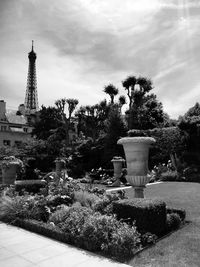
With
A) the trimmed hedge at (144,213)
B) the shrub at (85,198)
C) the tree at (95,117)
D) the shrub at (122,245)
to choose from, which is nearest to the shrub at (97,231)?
the shrub at (122,245)

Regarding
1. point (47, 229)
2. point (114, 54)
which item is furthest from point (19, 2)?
point (47, 229)

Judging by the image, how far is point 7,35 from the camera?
8203 millimetres

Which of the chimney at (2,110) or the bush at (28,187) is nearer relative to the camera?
the bush at (28,187)

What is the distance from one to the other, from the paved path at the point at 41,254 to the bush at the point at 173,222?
1917 mm

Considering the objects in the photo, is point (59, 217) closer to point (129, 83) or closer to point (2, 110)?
point (129, 83)

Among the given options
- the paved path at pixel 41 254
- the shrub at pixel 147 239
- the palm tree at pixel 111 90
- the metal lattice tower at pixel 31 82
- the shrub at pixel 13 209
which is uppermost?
the metal lattice tower at pixel 31 82

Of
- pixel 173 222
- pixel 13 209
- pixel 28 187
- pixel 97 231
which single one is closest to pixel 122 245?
pixel 97 231

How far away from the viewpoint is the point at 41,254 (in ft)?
14.6

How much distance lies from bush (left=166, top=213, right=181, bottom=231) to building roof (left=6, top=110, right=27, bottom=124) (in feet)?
130

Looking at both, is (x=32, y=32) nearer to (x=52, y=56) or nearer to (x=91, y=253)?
(x=52, y=56)

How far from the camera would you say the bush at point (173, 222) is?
5648 mm

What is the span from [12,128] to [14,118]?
1.95 meters

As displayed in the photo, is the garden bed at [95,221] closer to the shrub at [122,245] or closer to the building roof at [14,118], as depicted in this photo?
the shrub at [122,245]

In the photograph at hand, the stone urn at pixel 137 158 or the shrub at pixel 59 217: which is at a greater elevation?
the stone urn at pixel 137 158
